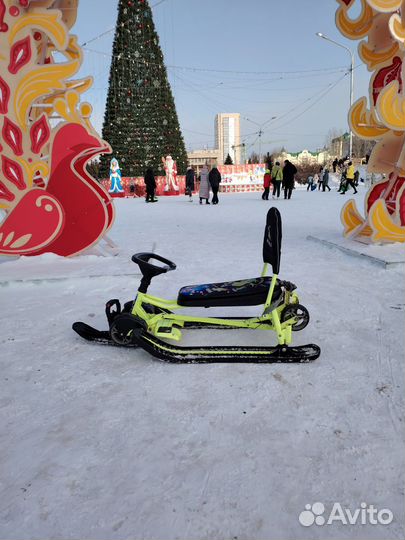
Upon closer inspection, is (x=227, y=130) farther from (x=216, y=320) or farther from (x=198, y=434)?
(x=198, y=434)

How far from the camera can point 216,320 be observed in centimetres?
306

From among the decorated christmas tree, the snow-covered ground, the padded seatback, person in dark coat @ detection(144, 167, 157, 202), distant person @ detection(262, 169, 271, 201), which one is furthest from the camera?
the decorated christmas tree

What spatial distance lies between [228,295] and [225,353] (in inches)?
16.3

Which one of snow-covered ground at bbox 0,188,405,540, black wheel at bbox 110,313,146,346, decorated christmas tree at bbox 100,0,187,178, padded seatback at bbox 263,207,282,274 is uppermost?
decorated christmas tree at bbox 100,0,187,178

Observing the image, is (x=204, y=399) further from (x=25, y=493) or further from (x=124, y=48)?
(x=124, y=48)

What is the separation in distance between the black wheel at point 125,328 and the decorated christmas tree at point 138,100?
23.3 m

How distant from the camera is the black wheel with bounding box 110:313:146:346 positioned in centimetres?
286

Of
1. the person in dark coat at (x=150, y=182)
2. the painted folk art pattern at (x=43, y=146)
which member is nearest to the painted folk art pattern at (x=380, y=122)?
the painted folk art pattern at (x=43, y=146)

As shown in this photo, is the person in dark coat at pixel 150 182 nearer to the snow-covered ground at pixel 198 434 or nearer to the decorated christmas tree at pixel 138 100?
the decorated christmas tree at pixel 138 100

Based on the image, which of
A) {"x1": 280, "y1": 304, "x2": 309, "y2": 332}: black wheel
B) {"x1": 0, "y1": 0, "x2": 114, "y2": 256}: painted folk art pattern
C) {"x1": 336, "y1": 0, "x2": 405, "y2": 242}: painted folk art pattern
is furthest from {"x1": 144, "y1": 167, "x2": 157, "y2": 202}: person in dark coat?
{"x1": 280, "y1": 304, "x2": 309, "y2": 332}: black wheel

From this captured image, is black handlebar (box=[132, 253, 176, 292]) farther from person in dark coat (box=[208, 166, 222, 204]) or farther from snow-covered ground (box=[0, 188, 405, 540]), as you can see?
person in dark coat (box=[208, 166, 222, 204])

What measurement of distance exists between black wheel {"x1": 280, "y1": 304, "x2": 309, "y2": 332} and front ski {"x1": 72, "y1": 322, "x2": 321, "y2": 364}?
35 cm

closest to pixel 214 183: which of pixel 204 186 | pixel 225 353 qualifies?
pixel 204 186

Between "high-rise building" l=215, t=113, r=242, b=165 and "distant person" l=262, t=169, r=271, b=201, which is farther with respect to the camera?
"high-rise building" l=215, t=113, r=242, b=165
